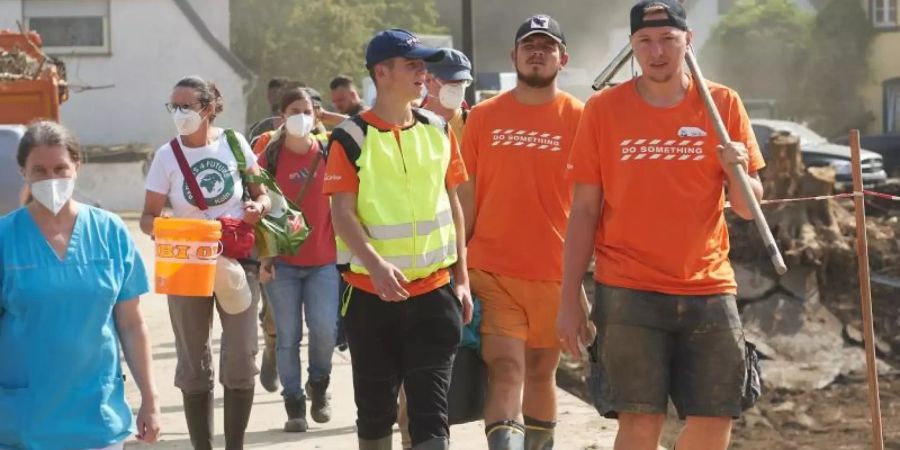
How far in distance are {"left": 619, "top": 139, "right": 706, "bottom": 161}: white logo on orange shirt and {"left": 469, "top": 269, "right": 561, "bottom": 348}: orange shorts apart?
1521 mm

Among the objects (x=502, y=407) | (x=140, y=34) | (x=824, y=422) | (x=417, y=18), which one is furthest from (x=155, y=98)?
(x=502, y=407)

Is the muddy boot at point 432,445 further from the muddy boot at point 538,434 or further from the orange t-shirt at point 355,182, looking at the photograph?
the muddy boot at point 538,434

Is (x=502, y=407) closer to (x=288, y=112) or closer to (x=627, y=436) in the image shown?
(x=627, y=436)

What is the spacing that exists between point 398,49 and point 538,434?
79.4 inches

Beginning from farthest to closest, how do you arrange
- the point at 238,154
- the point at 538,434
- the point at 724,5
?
the point at 724,5 < the point at 238,154 < the point at 538,434

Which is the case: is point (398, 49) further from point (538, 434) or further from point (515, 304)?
point (538, 434)

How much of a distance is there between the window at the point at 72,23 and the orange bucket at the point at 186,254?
35.5 meters

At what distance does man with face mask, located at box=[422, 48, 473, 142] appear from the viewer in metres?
7.84

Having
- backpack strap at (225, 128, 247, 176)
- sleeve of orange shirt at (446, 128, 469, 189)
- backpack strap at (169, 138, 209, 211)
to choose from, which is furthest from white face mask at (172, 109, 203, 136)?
sleeve of orange shirt at (446, 128, 469, 189)

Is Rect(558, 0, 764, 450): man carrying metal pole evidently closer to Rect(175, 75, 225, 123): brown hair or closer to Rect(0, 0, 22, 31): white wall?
Rect(175, 75, 225, 123): brown hair

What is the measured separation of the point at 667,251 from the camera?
224 inches

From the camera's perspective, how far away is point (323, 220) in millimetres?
9477

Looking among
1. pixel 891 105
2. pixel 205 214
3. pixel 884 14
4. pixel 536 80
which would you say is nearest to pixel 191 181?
pixel 205 214

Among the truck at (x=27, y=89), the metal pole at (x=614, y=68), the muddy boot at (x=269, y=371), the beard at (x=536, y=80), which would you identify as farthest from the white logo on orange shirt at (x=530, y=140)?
the truck at (x=27, y=89)
